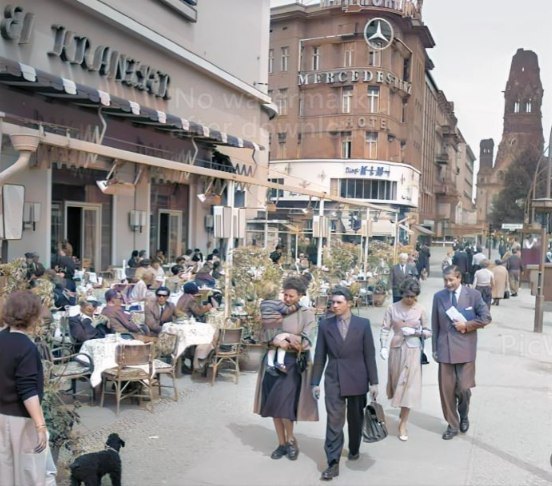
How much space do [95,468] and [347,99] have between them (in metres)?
43.8

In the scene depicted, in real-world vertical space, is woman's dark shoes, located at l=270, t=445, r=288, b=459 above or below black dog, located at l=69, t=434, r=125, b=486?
below

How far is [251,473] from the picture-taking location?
19.3 ft

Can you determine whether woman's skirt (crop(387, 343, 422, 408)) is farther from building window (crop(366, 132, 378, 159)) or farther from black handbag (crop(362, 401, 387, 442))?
building window (crop(366, 132, 378, 159))

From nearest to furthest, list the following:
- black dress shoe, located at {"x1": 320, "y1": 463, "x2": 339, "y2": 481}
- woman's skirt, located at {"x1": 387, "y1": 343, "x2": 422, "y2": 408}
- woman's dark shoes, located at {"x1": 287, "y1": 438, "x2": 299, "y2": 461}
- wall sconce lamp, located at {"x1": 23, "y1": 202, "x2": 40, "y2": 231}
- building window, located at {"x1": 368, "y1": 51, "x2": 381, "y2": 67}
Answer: black dress shoe, located at {"x1": 320, "y1": 463, "x2": 339, "y2": 481} < woman's dark shoes, located at {"x1": 287, "y1": 438, "x2": 299, "y2": 461} < woman's skirt, located at {"x1": 387, "y1": 343, "x2": 422, "y2": 408} < wall sconce lamp, located at {"x1": 23, "y1": 202, "x2": 40, "y2": 231} < building window, located at {"x1": 368, "y1": 51, "x2": 381, "y2": 67}

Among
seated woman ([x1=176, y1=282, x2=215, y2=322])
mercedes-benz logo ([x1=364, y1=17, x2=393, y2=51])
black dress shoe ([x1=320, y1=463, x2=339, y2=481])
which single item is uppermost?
mercedes-benz logo ([x1=364, y1=17, x2=393, y2=51])

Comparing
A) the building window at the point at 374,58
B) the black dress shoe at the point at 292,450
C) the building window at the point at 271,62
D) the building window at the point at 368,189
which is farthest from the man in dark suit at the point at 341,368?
the building window at the point at 271,62

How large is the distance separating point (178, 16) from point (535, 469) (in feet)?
61.1

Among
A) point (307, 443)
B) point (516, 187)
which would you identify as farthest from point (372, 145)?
point (307, 443)

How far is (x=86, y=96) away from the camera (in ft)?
48.5

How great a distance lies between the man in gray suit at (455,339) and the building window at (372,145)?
132 ft

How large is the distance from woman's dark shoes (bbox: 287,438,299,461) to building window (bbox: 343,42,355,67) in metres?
43.1

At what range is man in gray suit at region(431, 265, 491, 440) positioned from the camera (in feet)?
22.8

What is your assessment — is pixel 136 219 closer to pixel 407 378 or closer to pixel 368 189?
pixel 407 378

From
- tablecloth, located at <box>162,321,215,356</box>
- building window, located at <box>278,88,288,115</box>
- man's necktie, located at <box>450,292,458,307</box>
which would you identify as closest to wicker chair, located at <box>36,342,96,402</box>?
tablecloth, located at <box>162,321,215,356</box>
